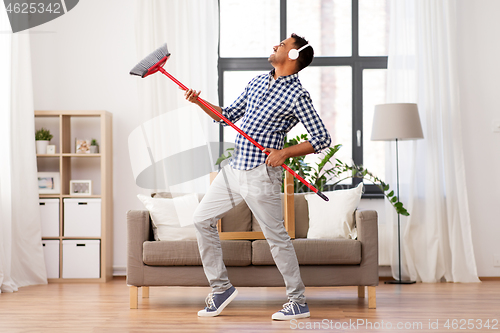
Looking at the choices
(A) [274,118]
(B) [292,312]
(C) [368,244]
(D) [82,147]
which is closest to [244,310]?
(B) [292,312]

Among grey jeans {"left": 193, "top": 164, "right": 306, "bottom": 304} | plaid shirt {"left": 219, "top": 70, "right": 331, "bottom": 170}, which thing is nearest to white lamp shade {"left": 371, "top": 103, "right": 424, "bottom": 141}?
plaid shirt {"left": 219, "top": 70, "right": 331, "bottom": 170}

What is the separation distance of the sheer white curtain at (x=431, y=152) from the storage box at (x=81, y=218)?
2.45m

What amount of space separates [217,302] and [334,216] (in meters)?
1.01

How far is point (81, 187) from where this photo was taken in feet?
13.0

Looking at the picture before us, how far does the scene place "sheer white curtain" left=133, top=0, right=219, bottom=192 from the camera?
3.99 metres

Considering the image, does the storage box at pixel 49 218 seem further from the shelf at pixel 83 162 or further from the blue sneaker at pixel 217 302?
the blue sneaker at pixel 217 302

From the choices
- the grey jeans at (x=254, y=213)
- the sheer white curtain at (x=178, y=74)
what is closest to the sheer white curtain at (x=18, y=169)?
the sheer white curtain at (x=178, y=74)

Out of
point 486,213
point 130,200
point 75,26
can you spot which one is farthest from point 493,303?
point 75,26

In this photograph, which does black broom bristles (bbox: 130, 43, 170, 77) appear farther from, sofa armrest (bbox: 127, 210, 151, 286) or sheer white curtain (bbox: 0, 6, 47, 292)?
sheer white curtain (bbox: 0, 6, 47, 292)

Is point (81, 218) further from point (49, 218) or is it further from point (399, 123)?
point (399, 123)

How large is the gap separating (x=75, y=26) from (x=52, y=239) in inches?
74.8

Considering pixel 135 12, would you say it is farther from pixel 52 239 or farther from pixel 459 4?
pixel 459 4

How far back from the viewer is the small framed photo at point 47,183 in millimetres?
3887

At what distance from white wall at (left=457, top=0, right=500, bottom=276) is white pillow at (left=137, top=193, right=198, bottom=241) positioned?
99.1 inches
